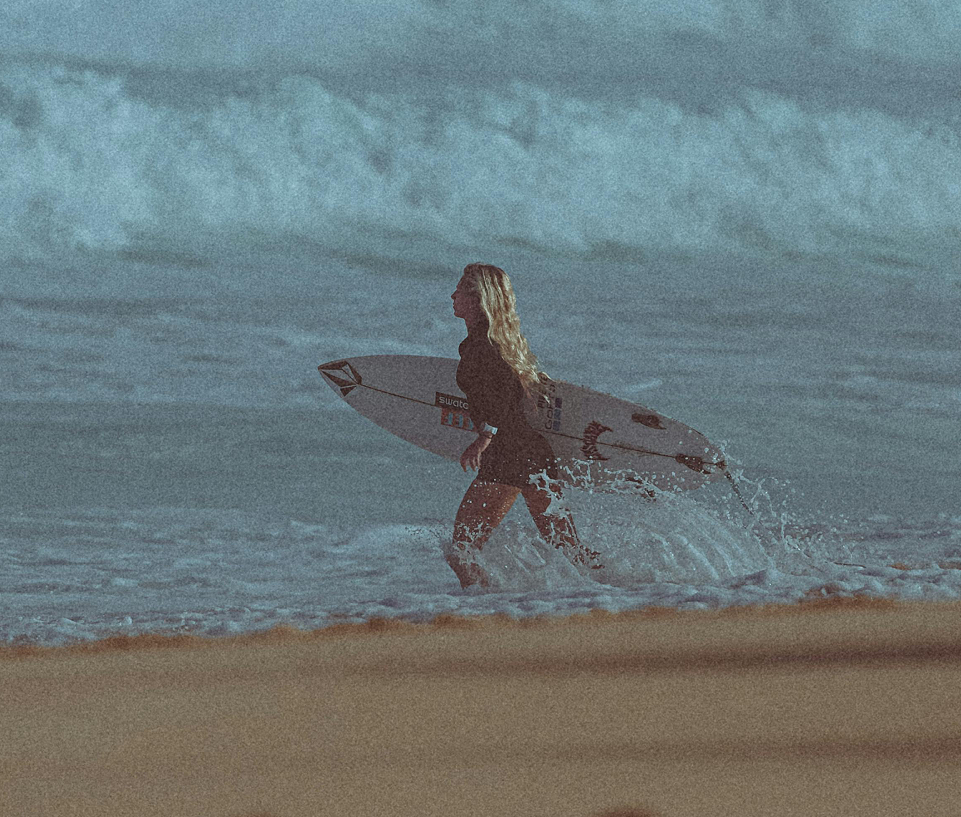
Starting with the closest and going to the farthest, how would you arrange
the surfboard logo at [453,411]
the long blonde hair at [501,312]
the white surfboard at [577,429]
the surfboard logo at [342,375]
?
the long blonde hair at [501,312]
the white surfboard at [577,429]
the surfboard logo at [453,411]
the surfboard logo at [342,375]

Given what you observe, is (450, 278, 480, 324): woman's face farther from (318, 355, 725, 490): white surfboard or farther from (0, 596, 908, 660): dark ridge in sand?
(0, 596, 908, 660): dark ridge in sand

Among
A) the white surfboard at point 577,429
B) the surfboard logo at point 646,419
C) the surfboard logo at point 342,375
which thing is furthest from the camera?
the surfboard logo at point 342,375

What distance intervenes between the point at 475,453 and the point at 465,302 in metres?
0.65

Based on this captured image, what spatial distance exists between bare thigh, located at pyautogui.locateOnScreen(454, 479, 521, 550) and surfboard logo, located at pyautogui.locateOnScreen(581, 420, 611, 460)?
0.78m

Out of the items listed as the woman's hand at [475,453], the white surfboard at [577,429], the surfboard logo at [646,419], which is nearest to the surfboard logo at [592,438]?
the white surfboard at [577,429]

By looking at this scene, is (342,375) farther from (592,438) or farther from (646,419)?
(646,419)

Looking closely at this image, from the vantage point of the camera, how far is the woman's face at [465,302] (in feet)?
15.3

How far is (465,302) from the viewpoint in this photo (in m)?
4.68

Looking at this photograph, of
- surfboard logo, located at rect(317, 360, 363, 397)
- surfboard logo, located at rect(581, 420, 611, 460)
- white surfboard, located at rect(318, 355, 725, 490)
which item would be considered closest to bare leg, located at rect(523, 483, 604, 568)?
white surfboard, located at rect(318, 355, 725, 490)

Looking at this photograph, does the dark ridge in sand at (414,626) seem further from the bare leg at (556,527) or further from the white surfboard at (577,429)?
the white surfboard at (577,429)

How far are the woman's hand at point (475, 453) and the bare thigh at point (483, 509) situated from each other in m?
0.10

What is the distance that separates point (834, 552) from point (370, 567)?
256cm

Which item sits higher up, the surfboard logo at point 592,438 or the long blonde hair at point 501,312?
the long blonde hair at point 501,312

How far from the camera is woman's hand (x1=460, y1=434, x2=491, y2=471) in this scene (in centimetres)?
469
